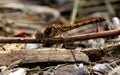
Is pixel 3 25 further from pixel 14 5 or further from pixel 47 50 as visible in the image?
pixel 47 50

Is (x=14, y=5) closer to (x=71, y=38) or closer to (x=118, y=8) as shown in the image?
(x=118, y=8)

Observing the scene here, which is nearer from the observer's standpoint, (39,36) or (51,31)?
(39,36)

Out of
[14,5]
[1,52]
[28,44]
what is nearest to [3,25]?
[14,5]

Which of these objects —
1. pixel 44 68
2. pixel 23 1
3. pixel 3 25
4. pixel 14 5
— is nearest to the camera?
pixel 44 68

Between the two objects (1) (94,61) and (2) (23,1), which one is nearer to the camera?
(1) (94,61)

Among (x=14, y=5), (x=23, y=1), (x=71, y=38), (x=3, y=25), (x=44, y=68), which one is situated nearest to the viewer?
(x=44, y=68)

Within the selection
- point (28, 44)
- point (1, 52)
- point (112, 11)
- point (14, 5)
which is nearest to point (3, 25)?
point (14, 5)

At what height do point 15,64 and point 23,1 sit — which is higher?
point 23,1

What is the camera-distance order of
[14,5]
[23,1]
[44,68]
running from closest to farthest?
[44,68], [14,5], [23,1]

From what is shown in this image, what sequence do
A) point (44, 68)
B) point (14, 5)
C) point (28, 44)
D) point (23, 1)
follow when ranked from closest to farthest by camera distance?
point (44, 68)
point (28, 44)
point (14, 5)
point (23, 1)
